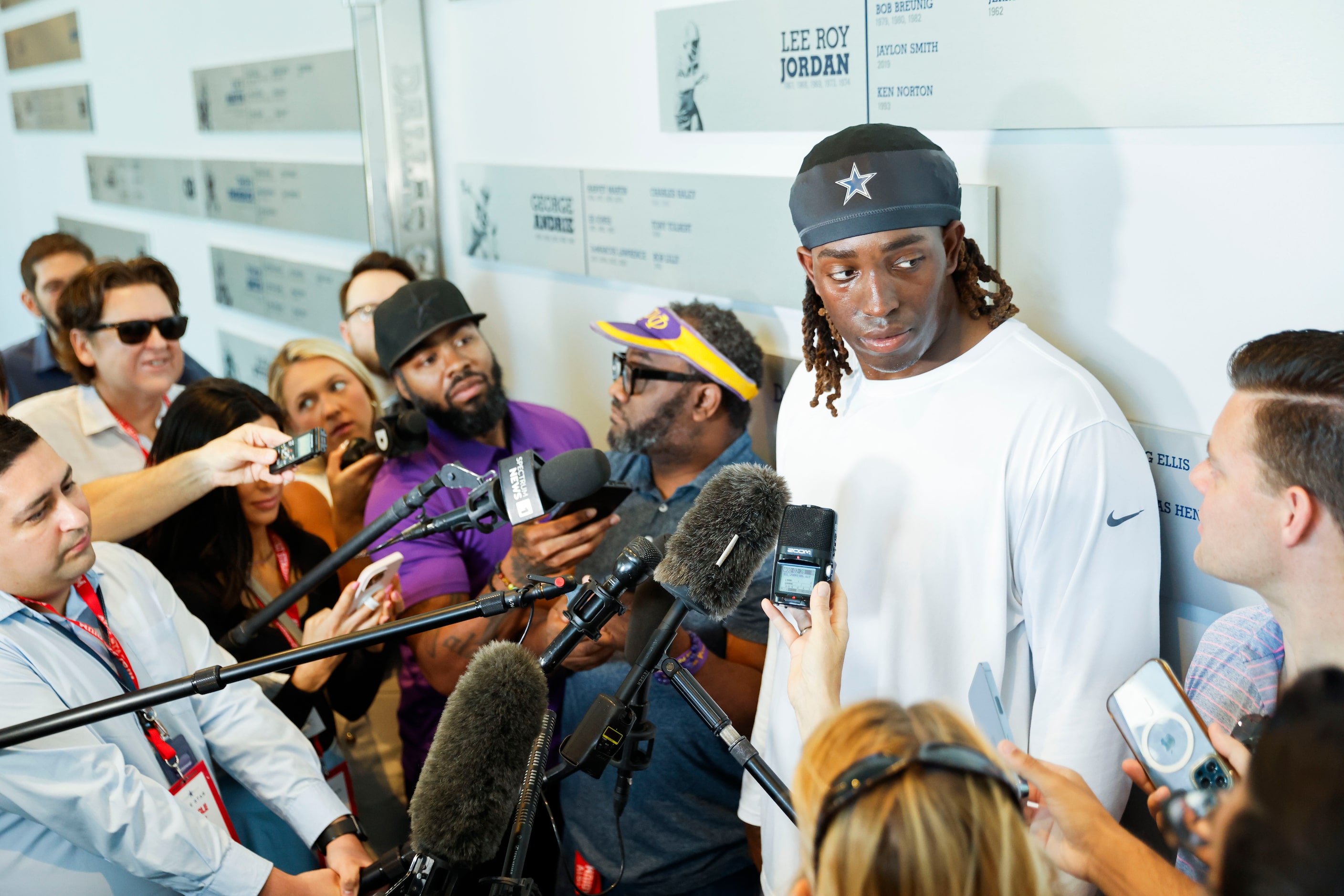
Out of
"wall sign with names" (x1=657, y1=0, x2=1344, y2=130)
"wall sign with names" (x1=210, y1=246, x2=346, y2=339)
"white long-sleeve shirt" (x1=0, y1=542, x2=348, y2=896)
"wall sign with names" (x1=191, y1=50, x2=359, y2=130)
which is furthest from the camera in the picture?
"wall sign with names" (x1=210, y1=246, x2=346, y2=339)

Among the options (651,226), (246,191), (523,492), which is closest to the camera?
(523,492)

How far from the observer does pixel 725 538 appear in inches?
64.3

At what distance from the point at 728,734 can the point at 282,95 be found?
162 inches

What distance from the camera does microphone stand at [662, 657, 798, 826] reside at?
1423 millimetres

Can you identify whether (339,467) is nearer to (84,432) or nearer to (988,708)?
(84,432)

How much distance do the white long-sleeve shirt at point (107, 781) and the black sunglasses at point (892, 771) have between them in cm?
138

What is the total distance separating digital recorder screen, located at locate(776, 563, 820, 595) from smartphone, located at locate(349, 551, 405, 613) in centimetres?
101

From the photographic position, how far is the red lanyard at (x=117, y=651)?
204cm

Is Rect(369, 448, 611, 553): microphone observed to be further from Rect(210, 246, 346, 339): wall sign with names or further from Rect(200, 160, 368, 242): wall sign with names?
Rect(210, 246, 346, 339): wall sign with names

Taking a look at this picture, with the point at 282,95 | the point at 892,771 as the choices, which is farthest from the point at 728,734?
the point at 282,95

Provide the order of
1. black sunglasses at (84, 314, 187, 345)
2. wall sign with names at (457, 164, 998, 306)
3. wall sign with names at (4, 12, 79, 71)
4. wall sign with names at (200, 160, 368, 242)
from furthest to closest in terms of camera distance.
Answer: wall sign with names at (4, 12, 79, 71), wall sign with names at (200, 160, 368, 242), black sunglasses at (84, 314, 187, 345), wall sign with names at (457, 164, 998, 306)

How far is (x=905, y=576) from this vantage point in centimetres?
180

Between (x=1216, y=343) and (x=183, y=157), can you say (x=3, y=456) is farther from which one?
(x=183, y=157)

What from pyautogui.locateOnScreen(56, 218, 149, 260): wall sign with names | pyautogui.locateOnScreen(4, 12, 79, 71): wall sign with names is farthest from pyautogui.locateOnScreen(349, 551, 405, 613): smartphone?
pyautogui.locateOnScreen(4, 12, 79, 71): wall sign with names
